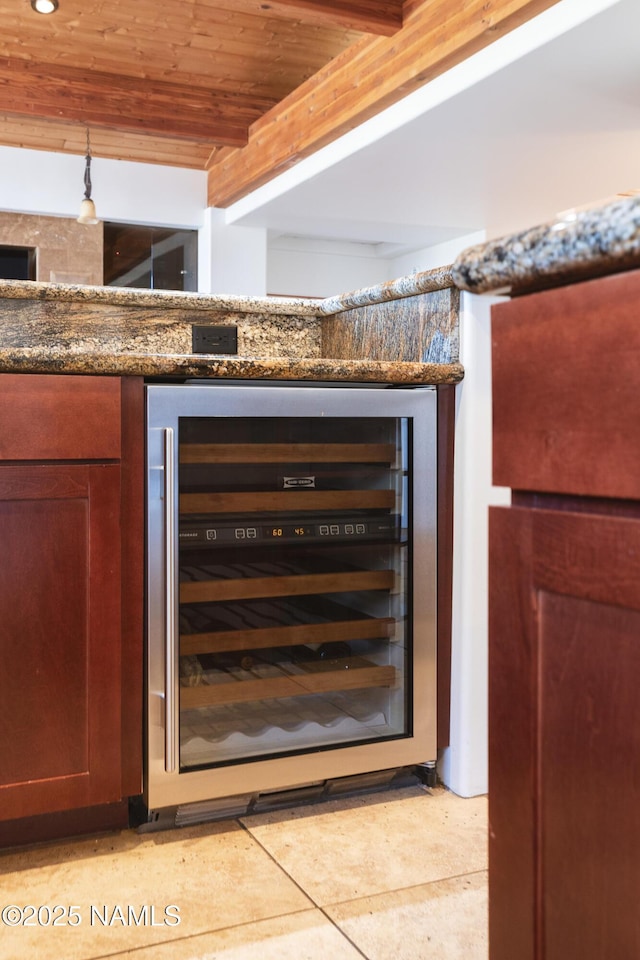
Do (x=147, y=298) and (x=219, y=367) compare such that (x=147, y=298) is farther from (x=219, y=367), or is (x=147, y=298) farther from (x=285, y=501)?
(x=285, y=501)

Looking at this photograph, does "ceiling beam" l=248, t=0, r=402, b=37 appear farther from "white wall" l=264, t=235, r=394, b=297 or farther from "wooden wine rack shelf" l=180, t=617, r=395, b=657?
"white wall" l=264, t=235, r=394, b=297

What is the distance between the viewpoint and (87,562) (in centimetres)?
161

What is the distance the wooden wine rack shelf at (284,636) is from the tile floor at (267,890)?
362mm

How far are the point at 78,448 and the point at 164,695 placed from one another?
509mm

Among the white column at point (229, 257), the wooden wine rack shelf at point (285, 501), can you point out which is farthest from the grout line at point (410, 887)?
the white column at point (229, 257)

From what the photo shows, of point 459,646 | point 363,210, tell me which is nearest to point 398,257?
point 363,210

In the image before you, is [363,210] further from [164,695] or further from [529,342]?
[529,342]

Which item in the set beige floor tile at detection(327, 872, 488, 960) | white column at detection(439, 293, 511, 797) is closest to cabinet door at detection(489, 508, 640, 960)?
beige floor tile at detection(327, 872, 488, 960)

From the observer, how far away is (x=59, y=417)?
1.57 metres

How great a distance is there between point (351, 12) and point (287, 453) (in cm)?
293

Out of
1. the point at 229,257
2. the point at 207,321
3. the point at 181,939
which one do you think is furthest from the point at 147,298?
the point at 229,257

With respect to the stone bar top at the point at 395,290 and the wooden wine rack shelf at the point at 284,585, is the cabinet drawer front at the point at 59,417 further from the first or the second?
the stone bar top at the point at 395,290

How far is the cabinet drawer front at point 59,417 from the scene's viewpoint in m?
1.54

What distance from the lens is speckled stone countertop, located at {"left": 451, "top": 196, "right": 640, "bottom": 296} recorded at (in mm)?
576
